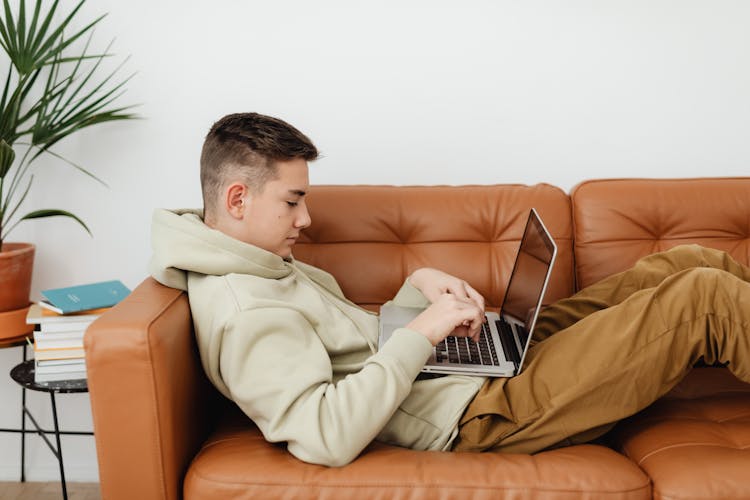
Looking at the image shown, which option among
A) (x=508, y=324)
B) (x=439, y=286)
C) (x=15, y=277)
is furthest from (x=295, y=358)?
(x=15, y=277)

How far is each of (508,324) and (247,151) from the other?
2.47ft

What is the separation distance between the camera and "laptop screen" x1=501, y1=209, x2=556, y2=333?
57.3 inches

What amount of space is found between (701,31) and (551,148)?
594 millimetres

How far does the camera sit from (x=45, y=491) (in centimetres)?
226

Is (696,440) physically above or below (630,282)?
below

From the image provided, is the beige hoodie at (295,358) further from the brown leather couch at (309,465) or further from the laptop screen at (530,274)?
the laptop screen at (530,274)

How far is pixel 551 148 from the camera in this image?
2281 mm

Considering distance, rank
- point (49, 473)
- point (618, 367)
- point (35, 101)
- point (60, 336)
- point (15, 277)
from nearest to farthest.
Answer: point (618, 367), point (60, 336), point (15, 277), point (35, 101), point (49, 473)

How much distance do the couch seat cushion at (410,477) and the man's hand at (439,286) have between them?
453mm

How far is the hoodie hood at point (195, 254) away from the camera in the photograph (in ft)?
4.66

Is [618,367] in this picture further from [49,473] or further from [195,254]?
[49,473]

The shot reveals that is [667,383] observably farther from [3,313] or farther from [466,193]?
[3,313]

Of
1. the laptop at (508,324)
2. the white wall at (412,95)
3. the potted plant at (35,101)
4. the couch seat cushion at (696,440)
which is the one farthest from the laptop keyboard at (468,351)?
the potted plant at (35,101)

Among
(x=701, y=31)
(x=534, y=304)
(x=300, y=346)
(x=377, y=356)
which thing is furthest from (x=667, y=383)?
(x=701, y=31)
